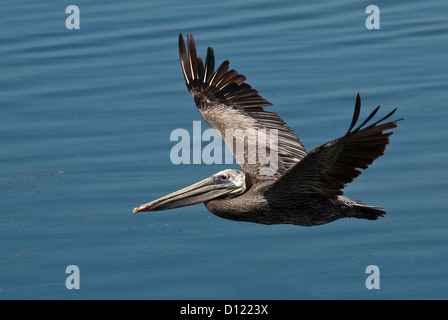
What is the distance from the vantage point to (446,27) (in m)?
21.7

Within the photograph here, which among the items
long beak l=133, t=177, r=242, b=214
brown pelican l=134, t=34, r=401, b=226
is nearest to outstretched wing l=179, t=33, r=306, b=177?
brown pelican l=134, t=34, r=401, b=226

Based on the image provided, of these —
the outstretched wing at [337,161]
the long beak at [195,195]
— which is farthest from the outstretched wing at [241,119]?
the outstretched wing at [337,161]

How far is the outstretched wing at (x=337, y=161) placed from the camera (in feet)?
29.5

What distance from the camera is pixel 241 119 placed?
12148mm

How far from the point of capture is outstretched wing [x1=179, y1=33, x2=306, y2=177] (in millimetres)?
11242

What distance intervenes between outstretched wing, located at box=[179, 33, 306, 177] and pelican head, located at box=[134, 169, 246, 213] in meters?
0.14

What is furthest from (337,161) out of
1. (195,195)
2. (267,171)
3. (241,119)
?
(241,119)

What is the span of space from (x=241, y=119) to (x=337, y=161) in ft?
9.19

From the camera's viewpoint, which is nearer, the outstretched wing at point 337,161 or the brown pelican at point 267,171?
the outstretched wing at point 337,161

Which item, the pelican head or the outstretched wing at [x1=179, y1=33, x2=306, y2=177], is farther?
the outstretched wing at [x1=179, y1=33, x2=306, y2=177]

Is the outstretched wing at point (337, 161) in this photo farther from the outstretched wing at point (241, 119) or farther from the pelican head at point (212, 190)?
the outstretched wing at point (241, 119)

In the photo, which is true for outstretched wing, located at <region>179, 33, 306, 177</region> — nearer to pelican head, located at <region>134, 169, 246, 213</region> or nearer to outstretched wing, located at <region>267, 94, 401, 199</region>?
pelican head, located at <region>134, 169, 246, 213</region>

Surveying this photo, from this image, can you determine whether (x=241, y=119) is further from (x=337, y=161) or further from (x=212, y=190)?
(x=337, y=161)

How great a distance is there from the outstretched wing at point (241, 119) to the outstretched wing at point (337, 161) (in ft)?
2.91
